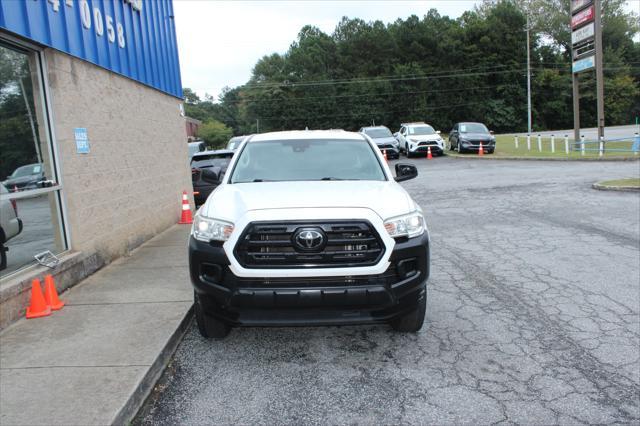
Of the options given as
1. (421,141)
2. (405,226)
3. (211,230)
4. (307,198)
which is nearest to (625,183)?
(405,226)

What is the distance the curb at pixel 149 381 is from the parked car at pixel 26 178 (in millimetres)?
2363

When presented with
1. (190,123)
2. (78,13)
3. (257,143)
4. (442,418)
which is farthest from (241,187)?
(190,123)

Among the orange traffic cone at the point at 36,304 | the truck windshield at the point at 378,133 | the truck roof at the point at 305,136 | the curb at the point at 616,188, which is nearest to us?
the orange traffic cone at the point at 36,304

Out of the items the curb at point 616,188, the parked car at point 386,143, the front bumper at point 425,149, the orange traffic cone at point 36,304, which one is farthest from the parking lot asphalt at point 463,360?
the front bumper at point 425,149

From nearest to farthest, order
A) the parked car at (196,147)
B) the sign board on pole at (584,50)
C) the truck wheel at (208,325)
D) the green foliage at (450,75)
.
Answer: the truck wheel at (208,325) < the parked car at (196,147) < the sign board on pole at (584,50) < the green foliage at (450,75)

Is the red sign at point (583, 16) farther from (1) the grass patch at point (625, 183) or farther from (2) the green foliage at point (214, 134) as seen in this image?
(2) the green foliage at point (214, 134)

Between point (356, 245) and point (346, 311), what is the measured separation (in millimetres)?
495

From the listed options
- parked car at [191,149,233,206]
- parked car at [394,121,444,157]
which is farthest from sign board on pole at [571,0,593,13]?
parked car at [191,149,233,206]

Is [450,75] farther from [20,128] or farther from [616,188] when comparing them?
[20,128]

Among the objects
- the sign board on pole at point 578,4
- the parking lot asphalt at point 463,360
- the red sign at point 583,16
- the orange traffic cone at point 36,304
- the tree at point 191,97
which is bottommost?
the parking lot asphalt at point 463,360

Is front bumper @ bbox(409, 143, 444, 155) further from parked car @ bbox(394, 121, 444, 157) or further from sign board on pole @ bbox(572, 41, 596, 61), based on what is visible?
sign board on pole @ bbox(572, 41, 596, 61)

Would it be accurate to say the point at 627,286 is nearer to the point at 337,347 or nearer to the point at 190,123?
the point at 337,347

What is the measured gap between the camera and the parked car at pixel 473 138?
25594 millimetres

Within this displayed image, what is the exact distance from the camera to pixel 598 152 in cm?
2144
